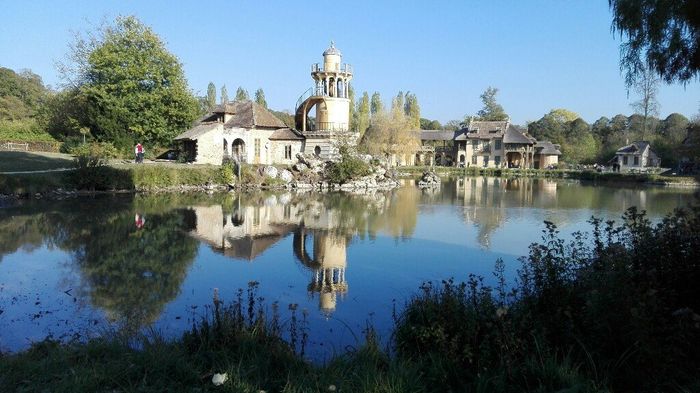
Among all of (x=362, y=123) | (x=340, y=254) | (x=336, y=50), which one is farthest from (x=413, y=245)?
(x=362, y=123)

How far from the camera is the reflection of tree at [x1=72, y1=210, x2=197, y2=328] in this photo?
28.3 ft

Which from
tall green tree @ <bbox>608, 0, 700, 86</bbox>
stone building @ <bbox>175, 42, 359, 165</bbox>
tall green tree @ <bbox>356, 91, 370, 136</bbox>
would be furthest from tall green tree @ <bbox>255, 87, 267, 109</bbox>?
tall green tree @ <bbox>608, 0, 700, 86</bbox>

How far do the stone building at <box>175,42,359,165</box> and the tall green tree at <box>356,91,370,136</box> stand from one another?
1845cm

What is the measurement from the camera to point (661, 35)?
6199mm

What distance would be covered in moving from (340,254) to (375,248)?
1.36 meters

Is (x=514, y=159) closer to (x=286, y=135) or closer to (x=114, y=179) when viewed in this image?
(x=286, y=135)

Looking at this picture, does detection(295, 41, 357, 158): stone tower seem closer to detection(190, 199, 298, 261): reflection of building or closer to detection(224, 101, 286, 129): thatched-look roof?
detection(224, 101, 286, 129): thatched-look roof

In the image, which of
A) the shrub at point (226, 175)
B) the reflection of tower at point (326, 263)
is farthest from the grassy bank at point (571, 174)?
the reflection of tower at point (326, 263)

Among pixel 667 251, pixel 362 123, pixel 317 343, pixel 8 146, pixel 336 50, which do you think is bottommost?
pixel 317 343

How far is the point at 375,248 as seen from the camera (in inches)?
575

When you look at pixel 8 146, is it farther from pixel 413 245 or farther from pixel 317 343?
pixel 317 343

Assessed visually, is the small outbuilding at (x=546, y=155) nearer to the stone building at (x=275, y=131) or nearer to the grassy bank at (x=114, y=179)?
the stone building at (x=275, y=131)

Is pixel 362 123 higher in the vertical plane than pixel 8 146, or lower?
higher

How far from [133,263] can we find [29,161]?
74.8 ft
